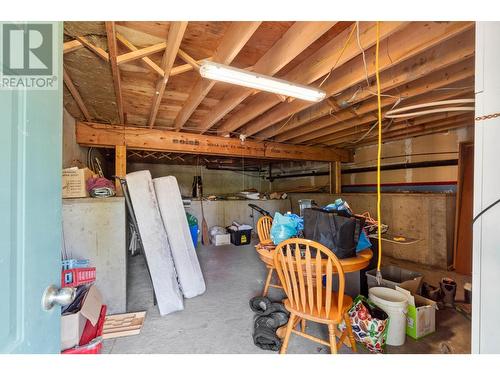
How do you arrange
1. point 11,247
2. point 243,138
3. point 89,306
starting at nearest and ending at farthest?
1. point 11,247
2. point 89,306
3. point 243,138

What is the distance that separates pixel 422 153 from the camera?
4.50 metres

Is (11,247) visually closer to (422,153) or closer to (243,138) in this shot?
(243,138)

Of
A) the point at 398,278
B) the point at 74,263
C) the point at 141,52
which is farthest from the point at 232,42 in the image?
the point at 398,278

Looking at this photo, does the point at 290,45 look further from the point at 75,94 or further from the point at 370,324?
the point at 75,94

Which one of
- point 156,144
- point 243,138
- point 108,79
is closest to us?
point 108,79

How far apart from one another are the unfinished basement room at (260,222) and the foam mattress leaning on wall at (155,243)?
0.01 metres

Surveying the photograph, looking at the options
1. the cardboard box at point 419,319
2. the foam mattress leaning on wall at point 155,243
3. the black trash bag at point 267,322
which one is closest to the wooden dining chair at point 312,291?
the black trash bag at point 267,322

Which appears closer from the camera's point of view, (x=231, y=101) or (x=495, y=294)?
(x=495, y=294)

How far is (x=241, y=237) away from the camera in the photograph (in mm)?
5043

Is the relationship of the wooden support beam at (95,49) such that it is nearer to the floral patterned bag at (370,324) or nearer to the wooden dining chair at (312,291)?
the wooden dining chair at (312,291)

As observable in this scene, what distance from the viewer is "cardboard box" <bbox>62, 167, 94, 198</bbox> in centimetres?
222
